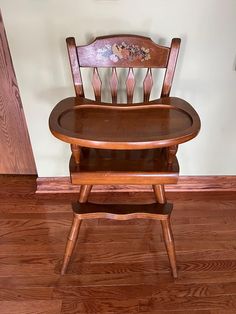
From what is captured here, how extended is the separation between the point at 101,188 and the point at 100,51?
2.82ft

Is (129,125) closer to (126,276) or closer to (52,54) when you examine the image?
(52,54)

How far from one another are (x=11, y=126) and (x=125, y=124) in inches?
36.1

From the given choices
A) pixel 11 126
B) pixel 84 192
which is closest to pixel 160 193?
pixel 84 192

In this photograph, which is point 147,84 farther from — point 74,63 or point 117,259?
point 117,259

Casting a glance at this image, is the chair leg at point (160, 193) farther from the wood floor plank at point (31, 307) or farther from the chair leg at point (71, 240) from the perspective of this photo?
the wood floor plank at point (31, 307)

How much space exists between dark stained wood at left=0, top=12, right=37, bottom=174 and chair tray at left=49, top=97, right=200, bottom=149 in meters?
0.55

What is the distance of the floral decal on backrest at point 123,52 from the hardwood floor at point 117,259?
848 millimetres

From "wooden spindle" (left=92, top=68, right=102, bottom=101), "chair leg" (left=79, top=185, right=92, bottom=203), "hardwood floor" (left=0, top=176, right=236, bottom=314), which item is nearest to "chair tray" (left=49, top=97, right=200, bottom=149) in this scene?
"wooden spindle" (left=92, top=68, right=102, bottom=101)

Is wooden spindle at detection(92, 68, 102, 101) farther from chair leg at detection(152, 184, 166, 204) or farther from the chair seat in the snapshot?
chair leg at detection(152, 184, 166, 204)

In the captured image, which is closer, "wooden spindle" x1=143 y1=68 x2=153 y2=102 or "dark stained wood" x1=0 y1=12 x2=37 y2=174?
"wooden spindle" x1=143 y1=68 x2=153 y2=102

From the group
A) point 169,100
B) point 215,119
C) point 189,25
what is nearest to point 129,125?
point 169,100

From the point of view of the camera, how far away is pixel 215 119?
→ 1521mm

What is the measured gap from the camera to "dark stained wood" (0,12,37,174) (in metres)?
1.46

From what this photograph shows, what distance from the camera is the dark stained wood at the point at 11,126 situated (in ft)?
4.81
